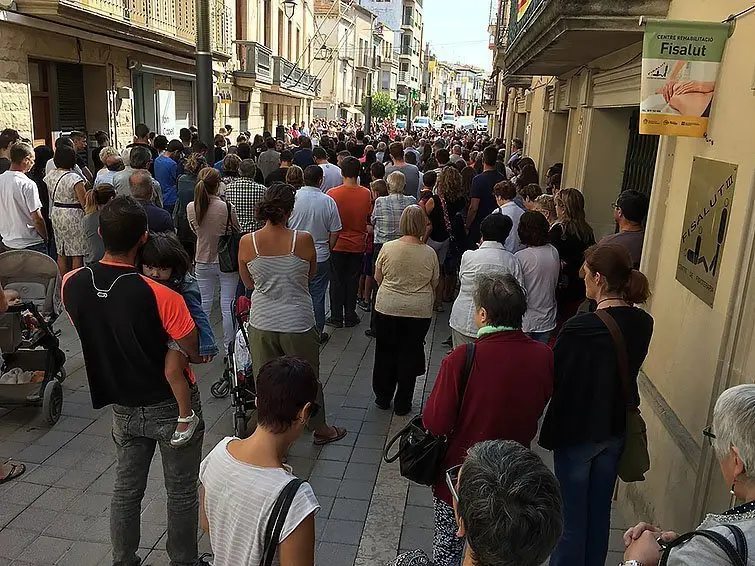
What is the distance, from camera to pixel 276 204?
13.8 ft

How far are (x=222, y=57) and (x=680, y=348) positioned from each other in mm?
16292

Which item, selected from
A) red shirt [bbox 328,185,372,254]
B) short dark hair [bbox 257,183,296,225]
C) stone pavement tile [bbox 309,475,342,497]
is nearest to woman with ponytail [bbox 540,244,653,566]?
stone pavement tile [bbox 309,475,342,497]

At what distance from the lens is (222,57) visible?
17.5 metres

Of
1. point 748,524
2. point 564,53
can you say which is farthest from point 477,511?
point 564,53

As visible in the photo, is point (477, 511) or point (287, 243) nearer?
point (477, 511)

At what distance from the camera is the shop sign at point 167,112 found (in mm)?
16625

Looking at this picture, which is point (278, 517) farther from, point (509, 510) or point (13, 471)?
point (13, 471)

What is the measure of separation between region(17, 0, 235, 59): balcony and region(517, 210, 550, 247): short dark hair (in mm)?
8412

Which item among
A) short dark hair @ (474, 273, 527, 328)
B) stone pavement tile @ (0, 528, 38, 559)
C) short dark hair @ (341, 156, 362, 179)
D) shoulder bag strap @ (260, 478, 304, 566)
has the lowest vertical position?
stone pavement tile @ (0, 528, 38, 559)

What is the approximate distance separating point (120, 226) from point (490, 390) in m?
1.78

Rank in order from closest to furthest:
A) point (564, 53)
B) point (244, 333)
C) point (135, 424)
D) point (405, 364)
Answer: point (135, 424), point (244, 333), point (405, 364), point (564, 53)

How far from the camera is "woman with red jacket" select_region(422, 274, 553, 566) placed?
2852mm

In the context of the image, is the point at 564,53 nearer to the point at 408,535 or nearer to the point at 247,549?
the point at 408,535

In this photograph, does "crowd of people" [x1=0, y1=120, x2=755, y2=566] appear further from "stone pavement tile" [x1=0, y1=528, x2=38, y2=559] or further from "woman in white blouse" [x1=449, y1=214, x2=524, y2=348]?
"stone pavement tile" [x1=0, y1=528, x2=38, y2=559]
